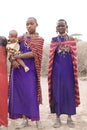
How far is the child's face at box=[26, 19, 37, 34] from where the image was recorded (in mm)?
6941

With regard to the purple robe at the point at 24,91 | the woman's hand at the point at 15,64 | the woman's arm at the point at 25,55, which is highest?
the woman's arm at the point at 25,55

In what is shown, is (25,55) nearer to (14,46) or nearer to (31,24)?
(14,46)

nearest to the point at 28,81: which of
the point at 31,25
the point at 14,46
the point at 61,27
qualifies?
the point at 14,46

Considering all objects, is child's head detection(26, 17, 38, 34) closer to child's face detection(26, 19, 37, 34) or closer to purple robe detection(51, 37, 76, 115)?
child's face detection(26, 19, 37, 34)

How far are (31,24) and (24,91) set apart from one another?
3.99 ft

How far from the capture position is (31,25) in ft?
22.8

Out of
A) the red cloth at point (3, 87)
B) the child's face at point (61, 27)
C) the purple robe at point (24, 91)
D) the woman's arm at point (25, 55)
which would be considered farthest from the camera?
the child's face at point (61, 27)

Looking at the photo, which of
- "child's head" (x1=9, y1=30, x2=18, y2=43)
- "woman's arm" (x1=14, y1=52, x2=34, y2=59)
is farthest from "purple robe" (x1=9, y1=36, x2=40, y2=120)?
"child's head" (x1=9, y1=30, x2=18, y2=43)

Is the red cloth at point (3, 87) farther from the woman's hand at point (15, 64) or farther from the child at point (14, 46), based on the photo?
the woman's hand at point (15, 64)

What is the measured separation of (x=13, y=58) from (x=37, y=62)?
1.44ft

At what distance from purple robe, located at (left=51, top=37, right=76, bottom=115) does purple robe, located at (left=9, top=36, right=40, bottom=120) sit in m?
0.46

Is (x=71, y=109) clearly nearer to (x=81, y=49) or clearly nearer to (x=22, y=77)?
(x=22, y=77)

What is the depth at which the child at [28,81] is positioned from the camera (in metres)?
6.95

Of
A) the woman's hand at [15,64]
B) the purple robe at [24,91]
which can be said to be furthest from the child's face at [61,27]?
the woman's hand at [15,64]
